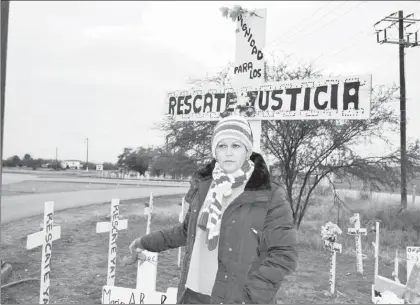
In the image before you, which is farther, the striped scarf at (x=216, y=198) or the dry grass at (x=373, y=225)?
the dry grass at (x=373, y=225)

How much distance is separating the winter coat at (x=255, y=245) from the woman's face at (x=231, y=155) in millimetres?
133

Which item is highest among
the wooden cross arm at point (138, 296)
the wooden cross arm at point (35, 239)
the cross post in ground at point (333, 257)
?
the wooden cross arm at point (35, 239)

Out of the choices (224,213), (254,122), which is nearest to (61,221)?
(254,122)

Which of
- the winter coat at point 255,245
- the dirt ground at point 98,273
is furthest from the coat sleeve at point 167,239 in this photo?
the dirt ground at point 98,273

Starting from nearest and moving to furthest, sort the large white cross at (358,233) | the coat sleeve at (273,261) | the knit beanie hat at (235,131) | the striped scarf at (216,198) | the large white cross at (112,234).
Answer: the coat sleeve at (273,261), the striped scarf at (216,198), the knit beanie hat at (235,131), the large white cross at (112,234), the large white cross at (358,233)

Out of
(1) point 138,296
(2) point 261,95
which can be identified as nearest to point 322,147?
(2) point 261,95

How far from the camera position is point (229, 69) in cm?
846

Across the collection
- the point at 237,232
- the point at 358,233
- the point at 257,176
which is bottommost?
the point at 358,233

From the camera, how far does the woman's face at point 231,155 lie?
6.16 ft

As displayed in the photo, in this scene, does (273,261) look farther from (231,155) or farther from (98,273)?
(98,273)

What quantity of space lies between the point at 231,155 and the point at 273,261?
0.55m

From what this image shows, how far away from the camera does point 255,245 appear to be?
1.67 m

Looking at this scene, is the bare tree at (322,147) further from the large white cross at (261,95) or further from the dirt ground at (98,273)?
the large white cross at (261,95)

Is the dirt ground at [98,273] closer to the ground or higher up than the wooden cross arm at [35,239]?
closer to the ground
